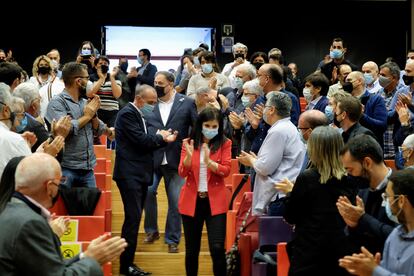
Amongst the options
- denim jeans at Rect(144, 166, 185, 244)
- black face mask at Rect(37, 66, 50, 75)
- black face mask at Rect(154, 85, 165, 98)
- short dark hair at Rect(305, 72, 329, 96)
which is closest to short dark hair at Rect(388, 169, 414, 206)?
denim jeans at Rect(144, 166, 185, 244)

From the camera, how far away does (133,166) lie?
6.62 metres

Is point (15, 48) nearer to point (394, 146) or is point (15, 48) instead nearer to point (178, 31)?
point (178, 31)

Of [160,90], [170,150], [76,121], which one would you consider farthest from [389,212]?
[160,90]

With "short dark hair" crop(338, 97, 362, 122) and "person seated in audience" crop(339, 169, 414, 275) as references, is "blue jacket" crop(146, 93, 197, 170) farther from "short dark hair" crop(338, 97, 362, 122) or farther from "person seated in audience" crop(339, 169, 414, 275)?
"person seated in audience" crop(339, 169, 414, 275)

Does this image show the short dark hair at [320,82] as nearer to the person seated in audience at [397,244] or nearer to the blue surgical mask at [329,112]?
the blue surgical mask at [329,112]

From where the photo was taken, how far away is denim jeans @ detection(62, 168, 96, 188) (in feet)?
19.8

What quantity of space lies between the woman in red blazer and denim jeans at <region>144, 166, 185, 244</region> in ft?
2.88

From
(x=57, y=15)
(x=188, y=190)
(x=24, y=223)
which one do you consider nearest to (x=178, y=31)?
(x=57, y=15)

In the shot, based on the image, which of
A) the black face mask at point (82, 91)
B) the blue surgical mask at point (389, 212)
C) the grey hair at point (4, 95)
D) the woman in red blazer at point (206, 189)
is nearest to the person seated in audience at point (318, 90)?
the woman in red blazer at point (206, 189)

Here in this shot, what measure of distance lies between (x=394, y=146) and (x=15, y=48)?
959cm

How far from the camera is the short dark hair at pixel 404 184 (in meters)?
3.54

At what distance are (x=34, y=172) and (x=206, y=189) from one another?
2.89 meters

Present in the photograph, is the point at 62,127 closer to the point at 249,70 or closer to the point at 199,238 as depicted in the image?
the point at 199,238

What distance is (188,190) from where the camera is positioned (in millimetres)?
6141
